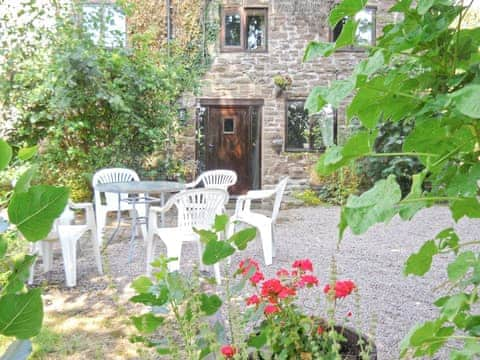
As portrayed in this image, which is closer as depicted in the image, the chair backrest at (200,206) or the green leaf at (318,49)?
the green leaf at (318,49)

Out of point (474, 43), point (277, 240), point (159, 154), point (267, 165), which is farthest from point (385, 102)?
point (267, 165)

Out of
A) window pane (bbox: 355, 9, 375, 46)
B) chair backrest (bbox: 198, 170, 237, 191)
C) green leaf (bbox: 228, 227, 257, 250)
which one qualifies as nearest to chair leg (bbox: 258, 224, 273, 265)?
chair backrest (bbox: 198, 170, 237, 191)

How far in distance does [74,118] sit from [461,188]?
6686 millimetres

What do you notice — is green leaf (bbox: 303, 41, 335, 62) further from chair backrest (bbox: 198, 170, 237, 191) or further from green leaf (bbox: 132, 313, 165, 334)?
chair backrest (bbox: 198, 170, 237, 191)

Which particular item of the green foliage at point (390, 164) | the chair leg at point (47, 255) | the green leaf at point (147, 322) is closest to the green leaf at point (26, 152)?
the green leaf at point (147, 322)

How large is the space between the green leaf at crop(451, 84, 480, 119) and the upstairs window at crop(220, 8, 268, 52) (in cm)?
848

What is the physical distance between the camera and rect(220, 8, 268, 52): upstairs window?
855 centimetres

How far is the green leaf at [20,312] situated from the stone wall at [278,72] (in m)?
8.20

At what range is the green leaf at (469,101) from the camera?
1.17ft

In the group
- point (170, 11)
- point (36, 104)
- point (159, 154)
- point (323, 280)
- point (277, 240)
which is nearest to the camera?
point (323, 280)

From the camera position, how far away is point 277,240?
5488 millimetres

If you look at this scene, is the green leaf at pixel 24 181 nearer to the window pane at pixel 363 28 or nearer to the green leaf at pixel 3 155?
the green leaf at pixel 3 155

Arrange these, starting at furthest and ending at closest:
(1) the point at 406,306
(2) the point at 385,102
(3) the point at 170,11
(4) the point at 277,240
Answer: (3) the point at 170,11, (4) the point at 277,240, (1) the point at 406,306, (2) the point at 385,102

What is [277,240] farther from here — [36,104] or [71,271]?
[36,104]
